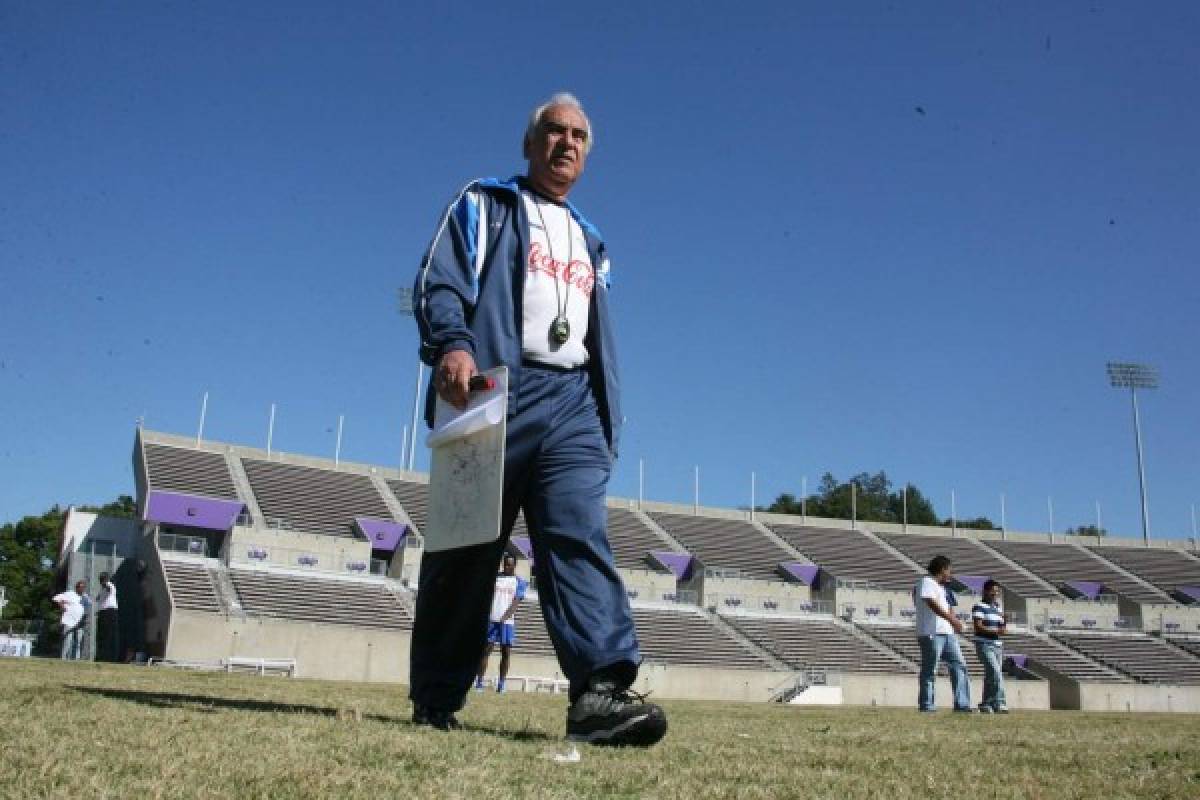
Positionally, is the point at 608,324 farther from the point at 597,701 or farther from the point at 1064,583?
the point at 1064,583

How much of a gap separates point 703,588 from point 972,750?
35.5 meters

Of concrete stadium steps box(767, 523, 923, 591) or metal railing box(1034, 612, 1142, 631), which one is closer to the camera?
metal railing box(1034, 612, 1142, 631)

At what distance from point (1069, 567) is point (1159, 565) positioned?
19.0ft

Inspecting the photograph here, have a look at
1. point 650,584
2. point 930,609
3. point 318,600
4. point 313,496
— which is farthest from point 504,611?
point 313,496

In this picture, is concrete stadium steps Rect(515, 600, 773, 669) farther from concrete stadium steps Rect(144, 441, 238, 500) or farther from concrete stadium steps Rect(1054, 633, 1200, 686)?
concrete stadium steps Rect(1054, 633, 1200, 686)

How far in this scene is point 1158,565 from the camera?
51.0 m

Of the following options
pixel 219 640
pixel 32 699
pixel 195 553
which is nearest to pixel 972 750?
pixel 32 699

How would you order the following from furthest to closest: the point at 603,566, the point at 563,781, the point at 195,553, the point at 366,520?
the point at 366,520
the point at 195,553
the point at 603,566
the point at 563,781

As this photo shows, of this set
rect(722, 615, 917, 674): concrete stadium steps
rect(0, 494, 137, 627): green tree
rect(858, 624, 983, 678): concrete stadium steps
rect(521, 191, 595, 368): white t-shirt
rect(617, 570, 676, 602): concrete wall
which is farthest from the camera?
rect(0, 494, 137, 627): green tree

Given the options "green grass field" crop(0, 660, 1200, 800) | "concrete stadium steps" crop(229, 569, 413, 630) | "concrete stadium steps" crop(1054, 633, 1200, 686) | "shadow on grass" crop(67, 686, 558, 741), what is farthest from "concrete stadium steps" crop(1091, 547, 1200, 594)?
"shadow on grass" crop(67, 686, 558, 741)

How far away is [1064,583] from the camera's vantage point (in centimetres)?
4697

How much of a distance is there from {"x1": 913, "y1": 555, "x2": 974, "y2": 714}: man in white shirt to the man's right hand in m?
8.62

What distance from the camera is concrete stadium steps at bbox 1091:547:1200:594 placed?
49000 mm

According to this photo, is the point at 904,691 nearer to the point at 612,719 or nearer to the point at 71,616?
the point at 71,616
